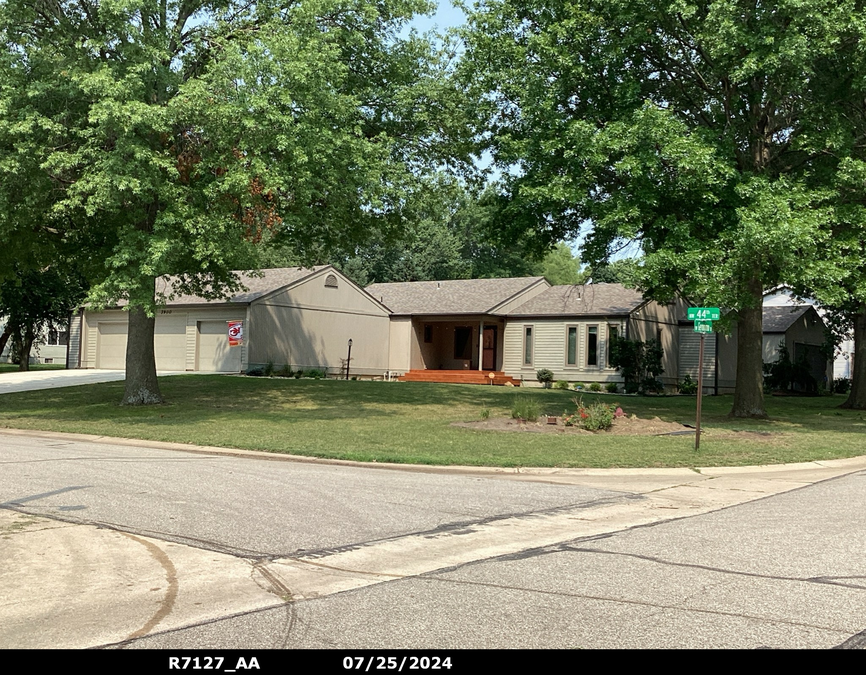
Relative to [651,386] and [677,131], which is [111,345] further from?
[677,131]

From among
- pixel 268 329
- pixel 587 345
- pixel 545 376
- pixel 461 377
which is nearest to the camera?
pixel 268 329

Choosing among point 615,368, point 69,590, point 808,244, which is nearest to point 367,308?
point 615,368

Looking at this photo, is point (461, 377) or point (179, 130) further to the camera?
point (461, 377)

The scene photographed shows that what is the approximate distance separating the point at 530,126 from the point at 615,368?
1680 centimetres

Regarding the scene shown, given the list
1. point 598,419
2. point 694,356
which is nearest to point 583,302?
point 694,356

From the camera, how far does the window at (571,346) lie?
39688 millimetres

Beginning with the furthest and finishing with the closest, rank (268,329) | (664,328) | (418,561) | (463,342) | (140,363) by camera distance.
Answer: (463,342) < (664,328) < (268,329) < (140,363) < (418,561)

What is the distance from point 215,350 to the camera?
38562 mm

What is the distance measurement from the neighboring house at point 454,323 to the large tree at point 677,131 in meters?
17.1

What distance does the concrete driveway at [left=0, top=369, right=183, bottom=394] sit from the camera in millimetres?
33469

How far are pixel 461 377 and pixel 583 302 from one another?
268 inches

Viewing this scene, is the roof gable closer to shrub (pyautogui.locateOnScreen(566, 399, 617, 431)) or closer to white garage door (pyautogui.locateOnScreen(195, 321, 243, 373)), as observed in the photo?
shrub (pyautogui.locateOnScreen(566, 399, 617, 431))

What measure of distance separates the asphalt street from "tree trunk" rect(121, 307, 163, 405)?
12.0 meters

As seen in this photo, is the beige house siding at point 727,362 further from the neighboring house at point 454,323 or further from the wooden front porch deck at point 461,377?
the wooden front porch deck at point 461,377
